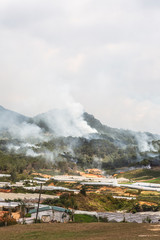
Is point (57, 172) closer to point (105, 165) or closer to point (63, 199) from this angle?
point (105, 165)

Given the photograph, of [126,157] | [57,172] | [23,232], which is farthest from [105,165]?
[23,232]

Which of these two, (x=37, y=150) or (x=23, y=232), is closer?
(x=23, y=232)

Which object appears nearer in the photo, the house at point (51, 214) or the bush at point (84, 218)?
the house at point (51, 214)

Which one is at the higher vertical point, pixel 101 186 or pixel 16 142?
pixel 16 142

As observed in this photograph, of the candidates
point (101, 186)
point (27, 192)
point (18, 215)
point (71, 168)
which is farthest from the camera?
point (71, 168)

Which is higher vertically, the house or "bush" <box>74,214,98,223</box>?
the house

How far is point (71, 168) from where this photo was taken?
431 feet

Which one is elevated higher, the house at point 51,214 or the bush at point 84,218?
the house at point 51,214

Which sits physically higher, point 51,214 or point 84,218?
point 51,214

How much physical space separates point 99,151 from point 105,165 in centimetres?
2412

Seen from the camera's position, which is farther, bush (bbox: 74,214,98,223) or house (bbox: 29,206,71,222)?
bush (bbox: 74,214,98,223)

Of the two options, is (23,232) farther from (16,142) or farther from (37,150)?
(16,142)

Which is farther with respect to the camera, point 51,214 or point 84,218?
point 84,218

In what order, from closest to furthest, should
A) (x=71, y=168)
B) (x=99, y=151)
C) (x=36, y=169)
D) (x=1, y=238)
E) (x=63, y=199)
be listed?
(x=1, y=238) < (x=63, y=199) < (x=36, y=169) < (x=71, y=168) < (x=99, y=151)
